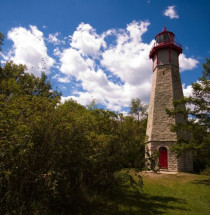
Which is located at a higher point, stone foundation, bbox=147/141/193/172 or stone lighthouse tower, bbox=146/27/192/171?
stone lighthouse tower, bbox=146/27/192/171

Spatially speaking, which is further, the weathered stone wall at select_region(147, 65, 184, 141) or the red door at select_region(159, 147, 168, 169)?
the weathered stone wall at select_region(147, 65, 184, 141)

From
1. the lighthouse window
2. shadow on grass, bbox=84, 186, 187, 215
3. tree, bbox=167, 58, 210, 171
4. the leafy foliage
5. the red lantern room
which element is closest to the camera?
the leafy foliage

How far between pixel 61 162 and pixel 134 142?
340cm

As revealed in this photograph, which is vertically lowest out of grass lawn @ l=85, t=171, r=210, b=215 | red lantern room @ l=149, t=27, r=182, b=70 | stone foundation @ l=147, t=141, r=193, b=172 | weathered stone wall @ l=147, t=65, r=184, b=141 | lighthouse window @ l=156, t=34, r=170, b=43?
grass lawn @ l=85, t=171, r=210, b=215

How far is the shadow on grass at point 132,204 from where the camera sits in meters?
6.00

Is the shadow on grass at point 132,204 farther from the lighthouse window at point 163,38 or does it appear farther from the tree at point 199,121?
the lighthouse window at point 163,38

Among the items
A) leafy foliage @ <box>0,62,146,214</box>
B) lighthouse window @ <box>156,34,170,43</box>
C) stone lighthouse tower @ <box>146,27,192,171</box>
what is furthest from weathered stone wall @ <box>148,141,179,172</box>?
lighthouse window @ <box>156,34,170,43</box>

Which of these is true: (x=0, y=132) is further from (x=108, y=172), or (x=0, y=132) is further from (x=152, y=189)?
(x=152, y=189)

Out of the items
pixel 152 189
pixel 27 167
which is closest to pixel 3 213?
pixel 27 167

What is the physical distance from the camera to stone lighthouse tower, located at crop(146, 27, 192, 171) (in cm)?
1653

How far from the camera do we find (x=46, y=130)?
451cm

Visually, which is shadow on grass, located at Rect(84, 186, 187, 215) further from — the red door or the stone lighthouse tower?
the red door

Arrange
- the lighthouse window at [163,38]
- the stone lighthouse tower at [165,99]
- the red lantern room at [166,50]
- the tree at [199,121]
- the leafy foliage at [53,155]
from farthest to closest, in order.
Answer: the lighthouse window at [163,38] < the red lantern room at [166,50] < the stone lighthouse tower at [165,99] < the tree at [199,121] < the leafy foliage at [53,155]

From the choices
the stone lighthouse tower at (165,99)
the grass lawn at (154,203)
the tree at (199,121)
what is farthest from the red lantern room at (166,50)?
the grass lawn at (154,203)
